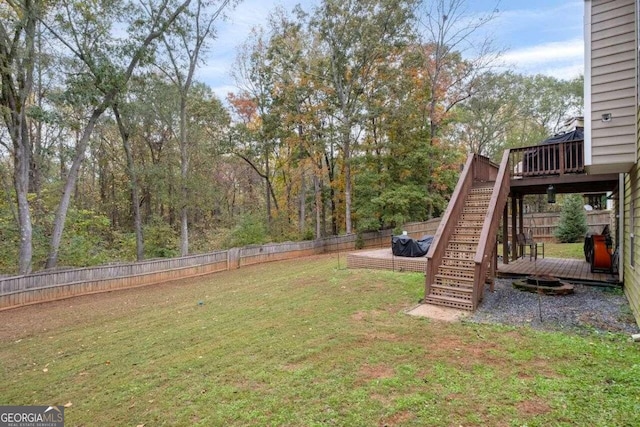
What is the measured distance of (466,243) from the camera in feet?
23.5

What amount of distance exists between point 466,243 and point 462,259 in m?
0.49

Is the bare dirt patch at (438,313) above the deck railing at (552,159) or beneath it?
beneath

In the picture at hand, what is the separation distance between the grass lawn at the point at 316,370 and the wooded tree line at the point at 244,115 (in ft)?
23.2

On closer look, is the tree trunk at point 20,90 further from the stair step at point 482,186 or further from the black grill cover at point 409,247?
the stair step at point 482,186

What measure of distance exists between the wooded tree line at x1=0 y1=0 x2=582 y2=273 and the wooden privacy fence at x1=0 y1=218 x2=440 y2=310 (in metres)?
1.67

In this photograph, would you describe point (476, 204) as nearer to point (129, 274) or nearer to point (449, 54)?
point (129, 274)

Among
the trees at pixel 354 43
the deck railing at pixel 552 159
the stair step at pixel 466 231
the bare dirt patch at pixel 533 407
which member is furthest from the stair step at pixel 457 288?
the trees at pixel 354 43

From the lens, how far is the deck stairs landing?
6.26m

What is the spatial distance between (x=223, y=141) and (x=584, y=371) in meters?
20.2

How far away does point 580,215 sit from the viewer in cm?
1468

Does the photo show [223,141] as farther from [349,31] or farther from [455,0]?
[455,0]

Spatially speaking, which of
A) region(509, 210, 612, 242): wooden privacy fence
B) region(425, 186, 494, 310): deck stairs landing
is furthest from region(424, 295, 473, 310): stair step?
region(509, 210, 612, 242): wooden privacy fence

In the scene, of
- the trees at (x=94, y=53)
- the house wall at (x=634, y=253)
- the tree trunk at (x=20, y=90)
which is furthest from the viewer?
the trees at (x=94, y=53)

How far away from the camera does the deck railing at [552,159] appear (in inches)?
288
